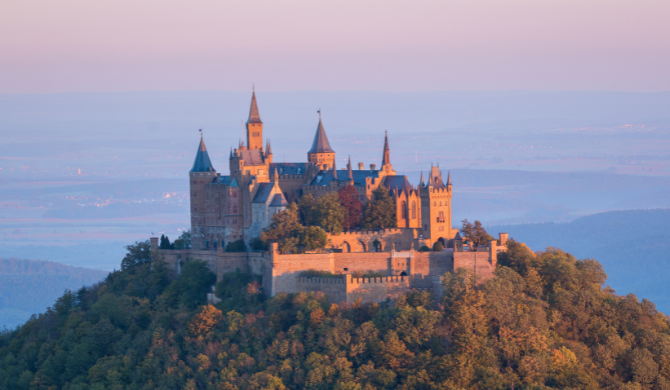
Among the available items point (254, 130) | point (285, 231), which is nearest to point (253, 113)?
point (254, 130)

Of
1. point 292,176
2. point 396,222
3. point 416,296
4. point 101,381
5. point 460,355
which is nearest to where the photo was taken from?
point 460,355

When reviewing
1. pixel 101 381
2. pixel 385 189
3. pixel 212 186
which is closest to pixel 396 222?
pixel 385 189

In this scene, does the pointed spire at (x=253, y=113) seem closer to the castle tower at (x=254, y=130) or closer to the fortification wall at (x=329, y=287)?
the castle tower at (x=254, y=130)

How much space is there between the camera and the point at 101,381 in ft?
248

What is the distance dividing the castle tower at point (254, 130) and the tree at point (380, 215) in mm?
13303

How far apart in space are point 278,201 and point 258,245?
4022 mm

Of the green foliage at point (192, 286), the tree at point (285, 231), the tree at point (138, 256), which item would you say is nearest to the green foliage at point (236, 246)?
the green foliage at point (192, 286)

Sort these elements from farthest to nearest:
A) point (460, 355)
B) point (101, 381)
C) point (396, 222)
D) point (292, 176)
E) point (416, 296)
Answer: point (292, 176) < point (396, 222) < point (101, 381) < point (416, 296) < point (460, 355)

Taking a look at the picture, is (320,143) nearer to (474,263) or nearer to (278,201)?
(278,201)

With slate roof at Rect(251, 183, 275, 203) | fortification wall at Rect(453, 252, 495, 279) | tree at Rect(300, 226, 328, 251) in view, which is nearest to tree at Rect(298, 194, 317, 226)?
slate roof at Rect(251, 183, 275, 203)

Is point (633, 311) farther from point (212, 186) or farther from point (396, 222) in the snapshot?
point (212, 186)

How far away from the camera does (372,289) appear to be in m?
71.7

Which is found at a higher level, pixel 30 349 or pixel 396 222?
pixel 396 222

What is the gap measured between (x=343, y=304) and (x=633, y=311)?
22.6 m
